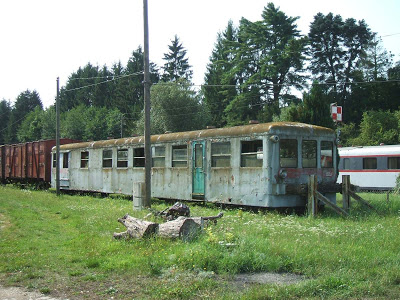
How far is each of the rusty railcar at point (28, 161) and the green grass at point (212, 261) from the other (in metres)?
→ 17.0

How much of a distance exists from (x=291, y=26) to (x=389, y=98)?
12.8m

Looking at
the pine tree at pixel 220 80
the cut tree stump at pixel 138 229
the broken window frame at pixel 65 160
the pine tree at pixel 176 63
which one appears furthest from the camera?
the pine tree at pixel 176 63

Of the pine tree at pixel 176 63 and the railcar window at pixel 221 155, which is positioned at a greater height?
the pine tree at pixel 176 63

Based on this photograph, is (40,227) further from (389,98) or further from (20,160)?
(389,98)

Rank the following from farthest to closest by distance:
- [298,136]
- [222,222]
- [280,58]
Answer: [280,58] → [298,136] → [222,222]

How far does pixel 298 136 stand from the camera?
13.8 meters

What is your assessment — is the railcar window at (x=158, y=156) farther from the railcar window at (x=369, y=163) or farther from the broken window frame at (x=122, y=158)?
the railcar window at (x=369, y=163)

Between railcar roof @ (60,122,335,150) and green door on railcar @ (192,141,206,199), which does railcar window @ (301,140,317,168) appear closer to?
railcar roof @ (60,122,335,150)

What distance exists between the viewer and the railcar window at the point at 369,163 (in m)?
25.0

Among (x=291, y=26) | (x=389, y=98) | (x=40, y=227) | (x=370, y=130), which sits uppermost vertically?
(x=291, y=26)

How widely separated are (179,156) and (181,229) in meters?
8.62

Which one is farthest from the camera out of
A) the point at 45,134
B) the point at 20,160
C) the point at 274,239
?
the point at 45,134

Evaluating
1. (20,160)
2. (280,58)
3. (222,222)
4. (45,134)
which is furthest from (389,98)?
(45,134)

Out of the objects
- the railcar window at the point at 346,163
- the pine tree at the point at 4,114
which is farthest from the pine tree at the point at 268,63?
the pine tree at the point at 4,114
